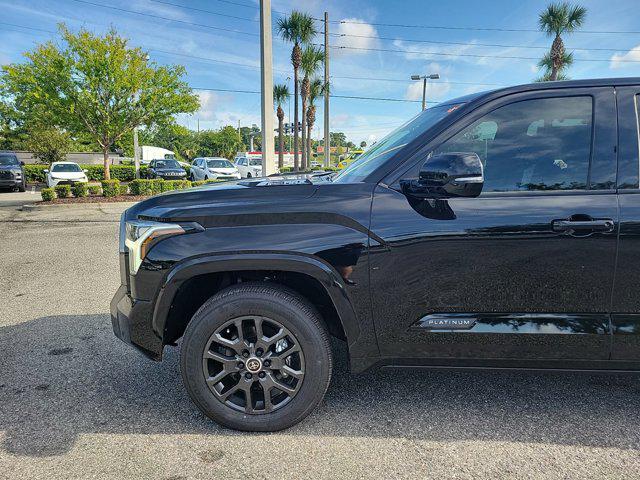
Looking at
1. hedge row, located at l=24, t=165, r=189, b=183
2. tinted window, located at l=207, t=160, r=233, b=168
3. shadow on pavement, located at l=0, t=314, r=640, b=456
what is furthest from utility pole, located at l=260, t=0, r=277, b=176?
hedge row, located at l=24, t=165, r=189, b=183

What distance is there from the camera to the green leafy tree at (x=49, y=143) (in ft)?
114

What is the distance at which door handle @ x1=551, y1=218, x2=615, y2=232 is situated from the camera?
92.0 inches

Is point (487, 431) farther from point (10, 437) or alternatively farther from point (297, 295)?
point (10, 437)

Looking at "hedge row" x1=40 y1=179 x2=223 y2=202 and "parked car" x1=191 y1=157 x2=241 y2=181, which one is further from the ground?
"parked car" x1=191 y1=157 x2=241 y2=181

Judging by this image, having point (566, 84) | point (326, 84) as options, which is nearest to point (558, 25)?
point (326, 84)

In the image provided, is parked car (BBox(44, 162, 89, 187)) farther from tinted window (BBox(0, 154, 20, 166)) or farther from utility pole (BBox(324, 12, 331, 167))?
utility pole (BBox(324, 12, 331, 167))

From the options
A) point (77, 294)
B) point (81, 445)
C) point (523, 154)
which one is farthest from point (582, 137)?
point (77, 294)

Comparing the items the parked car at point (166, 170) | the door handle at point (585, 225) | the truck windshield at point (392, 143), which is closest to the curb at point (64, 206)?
the parked car at point (166, 170)

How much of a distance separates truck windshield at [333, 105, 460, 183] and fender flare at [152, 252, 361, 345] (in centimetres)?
58

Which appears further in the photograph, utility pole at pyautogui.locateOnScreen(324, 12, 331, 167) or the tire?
utility pole at pyautogui.locateOnScreen(324, 12, 331, 167)

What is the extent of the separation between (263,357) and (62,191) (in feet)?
53.3

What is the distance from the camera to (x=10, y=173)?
2123 centimetres

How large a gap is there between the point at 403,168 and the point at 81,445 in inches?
90.3

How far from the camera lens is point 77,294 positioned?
A: 531 centimetres
